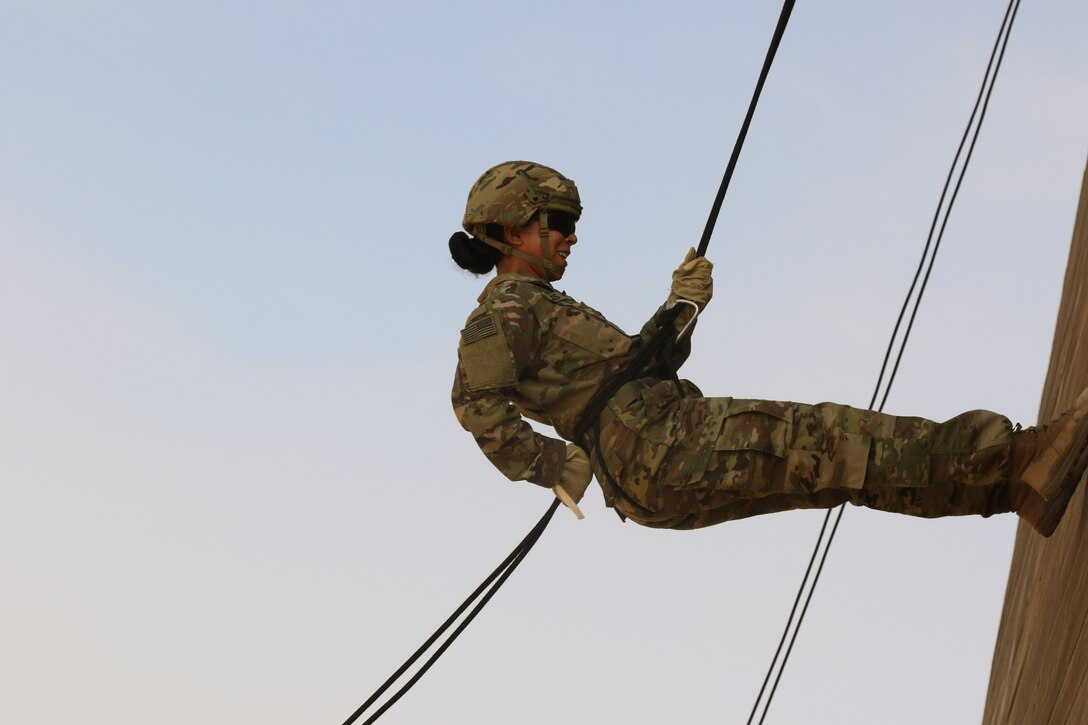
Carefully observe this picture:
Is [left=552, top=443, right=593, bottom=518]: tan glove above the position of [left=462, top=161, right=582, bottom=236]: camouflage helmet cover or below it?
below

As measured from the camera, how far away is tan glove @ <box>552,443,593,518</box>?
6.09 m

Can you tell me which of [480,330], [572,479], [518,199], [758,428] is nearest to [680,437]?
[758,428]

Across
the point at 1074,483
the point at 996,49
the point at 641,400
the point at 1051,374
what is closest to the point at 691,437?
the point at 641,400

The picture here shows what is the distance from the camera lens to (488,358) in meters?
6.03

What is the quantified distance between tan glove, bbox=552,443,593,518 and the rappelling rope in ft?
0.34

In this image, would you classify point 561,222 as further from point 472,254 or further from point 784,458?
point 784,458

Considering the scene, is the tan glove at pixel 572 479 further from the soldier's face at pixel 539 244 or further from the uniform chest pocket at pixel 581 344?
the soldier's face at pixel 539 244

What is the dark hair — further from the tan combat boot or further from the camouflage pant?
the tan combat boot

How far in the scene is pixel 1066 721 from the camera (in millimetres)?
5156

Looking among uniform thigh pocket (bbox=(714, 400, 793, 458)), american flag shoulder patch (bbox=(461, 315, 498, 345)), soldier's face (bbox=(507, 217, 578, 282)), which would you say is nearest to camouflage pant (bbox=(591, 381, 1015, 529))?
uniform thigh pocket (bbox=(714, 400, 793, 458))

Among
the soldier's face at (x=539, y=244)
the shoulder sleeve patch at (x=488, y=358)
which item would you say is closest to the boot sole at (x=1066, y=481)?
the shoulder sleeve patch at (x=488, y=358)

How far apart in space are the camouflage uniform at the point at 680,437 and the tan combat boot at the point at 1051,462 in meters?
0.06

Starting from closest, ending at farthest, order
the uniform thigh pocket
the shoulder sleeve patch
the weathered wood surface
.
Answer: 1. the weathered wood surface
2. the uniform thigh pocket
3. the shoulder sleeve patch

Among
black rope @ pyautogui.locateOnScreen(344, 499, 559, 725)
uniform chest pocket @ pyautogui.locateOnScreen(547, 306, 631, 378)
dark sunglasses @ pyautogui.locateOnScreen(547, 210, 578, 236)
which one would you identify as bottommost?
black rope @ pyautogui.locateOnScreen(344, 499, 559, 725)
